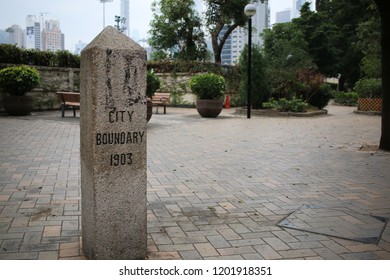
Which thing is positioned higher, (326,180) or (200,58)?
(200,58)

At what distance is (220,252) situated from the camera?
10.8 ft

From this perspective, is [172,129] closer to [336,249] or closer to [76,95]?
[76,95]

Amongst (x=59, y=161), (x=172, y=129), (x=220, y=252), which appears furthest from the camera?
(x=172, y=129)

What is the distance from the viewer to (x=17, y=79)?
13773 millimetres

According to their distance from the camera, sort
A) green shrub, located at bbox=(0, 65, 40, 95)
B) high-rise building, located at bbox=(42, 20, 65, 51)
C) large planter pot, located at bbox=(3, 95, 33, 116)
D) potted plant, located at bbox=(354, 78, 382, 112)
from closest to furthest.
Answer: high-rise building, located at bbox=(42, 20, 65, 51), green shrub, located at bbox=(0, 65, 40, 95), large planter pot, located at bbox=(3, 95, 33, 116), potted plant, located at bbox=(354, 78, 382, 112)

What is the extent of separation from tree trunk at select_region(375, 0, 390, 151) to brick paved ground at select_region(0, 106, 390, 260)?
1.33 feet

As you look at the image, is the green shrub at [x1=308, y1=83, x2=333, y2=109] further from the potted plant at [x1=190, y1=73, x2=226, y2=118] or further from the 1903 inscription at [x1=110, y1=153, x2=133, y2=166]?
the 1903 inscription at [x1=110, y1=153, x2=133, y2=166]

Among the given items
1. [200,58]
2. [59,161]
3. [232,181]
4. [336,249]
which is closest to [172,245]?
[336,249]

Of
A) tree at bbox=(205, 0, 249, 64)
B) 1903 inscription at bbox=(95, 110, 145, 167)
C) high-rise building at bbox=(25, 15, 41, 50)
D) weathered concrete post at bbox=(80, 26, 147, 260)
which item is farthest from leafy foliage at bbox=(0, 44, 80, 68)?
1903 inscription at bbox=(95, 110, 145, 167)

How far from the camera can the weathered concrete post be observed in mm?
2811

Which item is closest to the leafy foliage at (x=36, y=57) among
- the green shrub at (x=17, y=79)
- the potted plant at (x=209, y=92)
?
the green shrub at (x=17, y=79)

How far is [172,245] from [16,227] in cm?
156

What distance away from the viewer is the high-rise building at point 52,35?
4.79 metres
